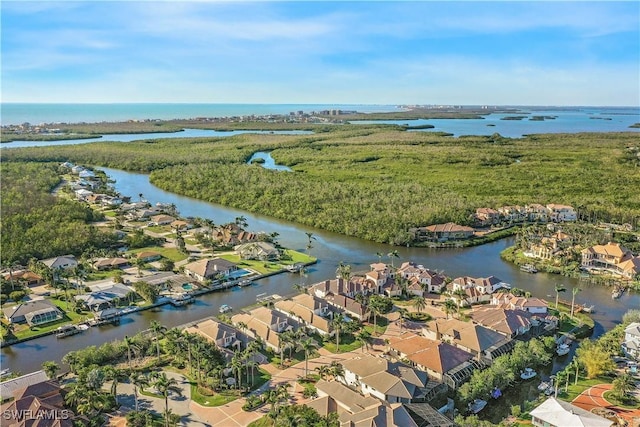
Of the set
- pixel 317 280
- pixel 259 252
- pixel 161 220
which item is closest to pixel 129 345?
pixel 317 280

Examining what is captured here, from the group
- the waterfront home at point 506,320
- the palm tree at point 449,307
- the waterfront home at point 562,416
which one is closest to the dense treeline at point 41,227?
the palm tree at point 449,307

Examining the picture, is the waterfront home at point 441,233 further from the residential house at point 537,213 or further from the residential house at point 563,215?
the residential house at point 563,215

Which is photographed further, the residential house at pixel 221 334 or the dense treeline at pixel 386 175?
the dense treeline at pixel 386 175

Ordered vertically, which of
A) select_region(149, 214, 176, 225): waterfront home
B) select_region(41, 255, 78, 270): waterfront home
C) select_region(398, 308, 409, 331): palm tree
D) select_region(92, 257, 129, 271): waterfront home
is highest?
select_region(149, 214, 176, 225): waterfront home

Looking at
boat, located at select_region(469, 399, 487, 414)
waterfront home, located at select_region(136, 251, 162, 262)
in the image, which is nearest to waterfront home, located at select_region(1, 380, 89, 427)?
boat, located at select_region(469, 399, 487, 414)

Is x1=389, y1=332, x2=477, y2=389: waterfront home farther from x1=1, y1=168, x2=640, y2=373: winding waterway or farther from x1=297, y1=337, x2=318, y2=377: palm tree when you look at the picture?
x1=1, y1=168, x2=640, y2=373: winding waterway

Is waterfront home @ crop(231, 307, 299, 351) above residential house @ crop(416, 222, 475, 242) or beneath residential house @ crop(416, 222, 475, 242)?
beneath

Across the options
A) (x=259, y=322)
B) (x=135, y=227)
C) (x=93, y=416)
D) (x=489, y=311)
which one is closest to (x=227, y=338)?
(x=259, y=322)
